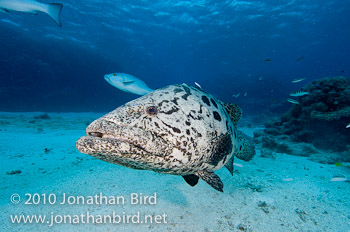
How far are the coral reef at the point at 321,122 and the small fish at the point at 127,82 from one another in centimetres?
694

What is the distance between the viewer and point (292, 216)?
131 inches

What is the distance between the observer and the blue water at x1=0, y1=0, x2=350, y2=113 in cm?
2398

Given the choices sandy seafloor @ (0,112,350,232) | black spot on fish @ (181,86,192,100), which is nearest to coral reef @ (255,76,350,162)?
sandy seafloor @ (0,112,350,232)

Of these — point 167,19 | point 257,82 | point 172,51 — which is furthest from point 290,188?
point 172,51

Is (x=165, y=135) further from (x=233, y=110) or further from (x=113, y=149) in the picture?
(x=233, y=110)

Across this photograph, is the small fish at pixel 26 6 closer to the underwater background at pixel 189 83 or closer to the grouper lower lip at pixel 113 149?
the underwater background at pixel 189 83

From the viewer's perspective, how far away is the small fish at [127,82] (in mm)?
5465

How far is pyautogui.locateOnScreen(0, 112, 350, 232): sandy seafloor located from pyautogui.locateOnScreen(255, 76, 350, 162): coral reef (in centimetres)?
269

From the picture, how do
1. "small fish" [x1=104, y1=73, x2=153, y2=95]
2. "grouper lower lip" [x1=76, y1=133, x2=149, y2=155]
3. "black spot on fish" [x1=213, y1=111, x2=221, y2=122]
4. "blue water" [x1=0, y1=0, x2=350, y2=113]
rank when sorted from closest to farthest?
"grouper lower lip" [x1=76, y1=133, x2=149, y2=155]
"black spot on fish" [x1=213, y1=111, x2=221, y2=122]
"small fish" [x1=104, y1=73, x2=153, y2=95]
"blue water" [x1=0, y1=0, x2=350, y2=113]

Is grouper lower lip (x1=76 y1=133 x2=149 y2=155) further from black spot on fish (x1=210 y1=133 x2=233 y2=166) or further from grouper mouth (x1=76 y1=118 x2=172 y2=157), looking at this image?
black spot on fish (x1=210 y1=133 x2=233 y2=166)

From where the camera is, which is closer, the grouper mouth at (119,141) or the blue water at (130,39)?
the grouper mouth at (119,141)

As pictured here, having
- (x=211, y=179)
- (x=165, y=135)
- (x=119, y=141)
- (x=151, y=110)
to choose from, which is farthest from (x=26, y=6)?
(x=211, y=179)

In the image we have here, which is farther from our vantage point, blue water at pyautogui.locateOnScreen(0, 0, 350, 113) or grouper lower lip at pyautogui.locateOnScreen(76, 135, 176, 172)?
blue water at pyautogui.locateOnScreen(0, 0, 350, 113)

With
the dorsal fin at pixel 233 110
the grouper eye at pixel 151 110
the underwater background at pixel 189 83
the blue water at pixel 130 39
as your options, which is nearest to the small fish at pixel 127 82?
the underwater background at pixel 189 83
